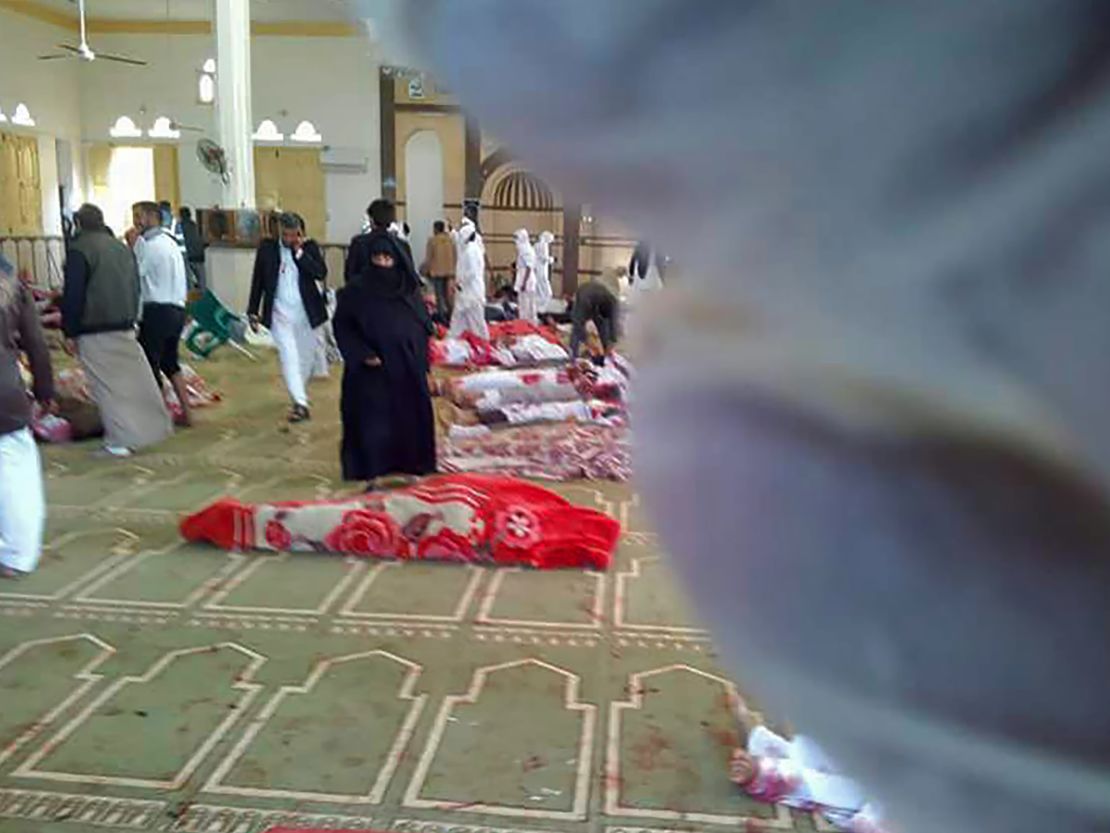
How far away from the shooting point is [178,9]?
568 inches

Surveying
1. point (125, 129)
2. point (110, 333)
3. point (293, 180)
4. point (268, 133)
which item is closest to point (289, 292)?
point (110, 333)

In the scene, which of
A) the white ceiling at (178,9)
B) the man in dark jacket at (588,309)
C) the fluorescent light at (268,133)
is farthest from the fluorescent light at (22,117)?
the man in dark jacket at (588,309)

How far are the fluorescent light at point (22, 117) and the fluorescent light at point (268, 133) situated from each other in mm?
2955

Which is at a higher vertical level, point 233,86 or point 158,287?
point 233,86

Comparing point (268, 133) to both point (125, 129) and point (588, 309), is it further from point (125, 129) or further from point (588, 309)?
point (588, 309)

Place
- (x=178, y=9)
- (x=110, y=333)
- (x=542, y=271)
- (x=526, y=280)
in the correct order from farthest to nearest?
1. (x=178, y=9)
2. (x=542, y=271)
3. (x=526, y=280)
4. (x=110, y=333)

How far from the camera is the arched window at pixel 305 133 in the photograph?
48.1 ft

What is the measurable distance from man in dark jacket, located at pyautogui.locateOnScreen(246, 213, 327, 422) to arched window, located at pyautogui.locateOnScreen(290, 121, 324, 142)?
369 inches

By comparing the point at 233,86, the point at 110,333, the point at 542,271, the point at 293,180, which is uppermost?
the point at 233,86

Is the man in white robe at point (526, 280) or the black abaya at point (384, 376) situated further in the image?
the man in white robe at point (526, 280)

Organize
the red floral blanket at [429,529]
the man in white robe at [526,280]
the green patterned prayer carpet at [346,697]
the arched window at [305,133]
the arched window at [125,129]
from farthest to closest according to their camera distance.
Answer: the arched window at [125,129], the arched window at [305,133], the man in white robe at [526,280], the red floral blanket at [429,529], the green patterned prayer carpet at [346,697]

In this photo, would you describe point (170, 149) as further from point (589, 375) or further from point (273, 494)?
point (273, 494)

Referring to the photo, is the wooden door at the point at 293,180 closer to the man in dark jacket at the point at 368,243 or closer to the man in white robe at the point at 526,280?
the man in white robe at the point at 526,280

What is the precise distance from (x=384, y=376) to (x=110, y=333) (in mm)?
1484
